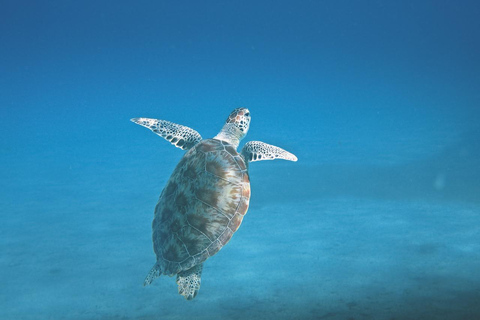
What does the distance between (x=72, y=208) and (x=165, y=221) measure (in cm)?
1040

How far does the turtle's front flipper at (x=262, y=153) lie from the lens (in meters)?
5.40

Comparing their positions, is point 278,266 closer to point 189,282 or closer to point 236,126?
point 236,126

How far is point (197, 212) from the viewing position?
4.35m

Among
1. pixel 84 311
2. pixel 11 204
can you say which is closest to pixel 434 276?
pixel 84 311

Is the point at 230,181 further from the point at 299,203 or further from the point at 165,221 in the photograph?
the point at 299,203

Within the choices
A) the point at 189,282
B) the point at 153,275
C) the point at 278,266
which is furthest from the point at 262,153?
the point at 278,266

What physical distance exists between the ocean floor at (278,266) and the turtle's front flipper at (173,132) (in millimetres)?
3190

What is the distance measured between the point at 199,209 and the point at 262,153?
61.5 inches

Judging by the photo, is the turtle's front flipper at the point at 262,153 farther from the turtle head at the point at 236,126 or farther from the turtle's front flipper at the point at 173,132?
the turtle's front flipper at the point at 173,132

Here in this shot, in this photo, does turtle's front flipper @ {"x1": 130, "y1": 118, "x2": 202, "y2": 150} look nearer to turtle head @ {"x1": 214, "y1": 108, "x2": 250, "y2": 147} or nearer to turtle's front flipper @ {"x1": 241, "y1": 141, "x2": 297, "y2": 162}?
turtle head @ {"x1": 214, "y1": 108, "x2": 250, "y2": 147}

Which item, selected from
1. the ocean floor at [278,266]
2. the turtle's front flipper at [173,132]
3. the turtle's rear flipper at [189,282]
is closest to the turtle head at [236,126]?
the turtle's front flipper at [173,132]

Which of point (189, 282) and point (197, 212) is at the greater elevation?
point (197, 212)

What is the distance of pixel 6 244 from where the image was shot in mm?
9984

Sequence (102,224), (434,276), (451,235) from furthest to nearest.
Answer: (102,224)
(451,235)
(434,276)
